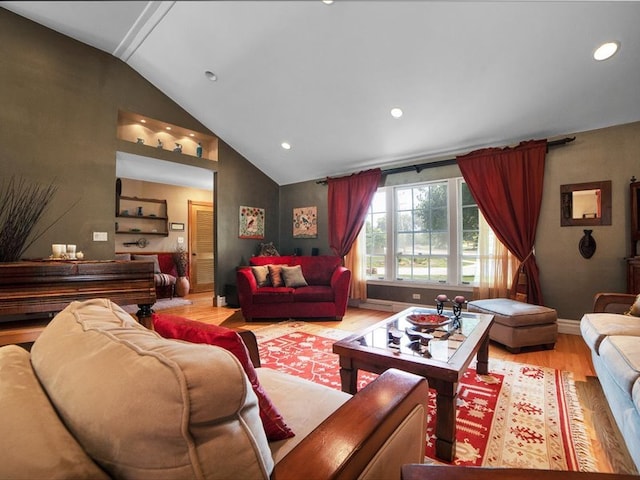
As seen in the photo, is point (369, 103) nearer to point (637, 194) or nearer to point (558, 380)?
point (637, 194)

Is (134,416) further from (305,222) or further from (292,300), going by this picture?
(305,222)

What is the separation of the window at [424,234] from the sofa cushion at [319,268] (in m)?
0.63

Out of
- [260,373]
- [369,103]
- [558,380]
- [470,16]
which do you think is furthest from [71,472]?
[369,103]

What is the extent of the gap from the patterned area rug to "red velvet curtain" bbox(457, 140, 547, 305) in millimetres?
1353

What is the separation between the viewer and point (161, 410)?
Result: 395mm

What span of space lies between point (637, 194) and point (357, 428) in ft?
12.0

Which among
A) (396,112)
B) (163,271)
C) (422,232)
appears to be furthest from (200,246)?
(396,112)

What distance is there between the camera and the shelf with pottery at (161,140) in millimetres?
3605

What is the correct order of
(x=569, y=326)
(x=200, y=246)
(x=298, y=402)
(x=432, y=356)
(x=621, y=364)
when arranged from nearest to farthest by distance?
1. (x=298, y=402)
2. (x=621, y=364)
3. (x=432, y=356)
4. (x=569, y=326)
5. (x=200, y=246)

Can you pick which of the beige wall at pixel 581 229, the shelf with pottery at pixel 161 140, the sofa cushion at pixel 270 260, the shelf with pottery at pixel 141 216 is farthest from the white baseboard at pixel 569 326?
the shelf with pottery at pixel 141 216

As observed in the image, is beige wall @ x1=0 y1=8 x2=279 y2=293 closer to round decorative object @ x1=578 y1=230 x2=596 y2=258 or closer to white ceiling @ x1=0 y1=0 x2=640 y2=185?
white ceiling @ x1=0 y1=0 x2=640 y2=185

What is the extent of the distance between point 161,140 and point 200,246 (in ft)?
8.73

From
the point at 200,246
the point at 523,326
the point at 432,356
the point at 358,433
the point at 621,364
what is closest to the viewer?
the point at 358,433

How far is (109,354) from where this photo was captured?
19.3 inches
